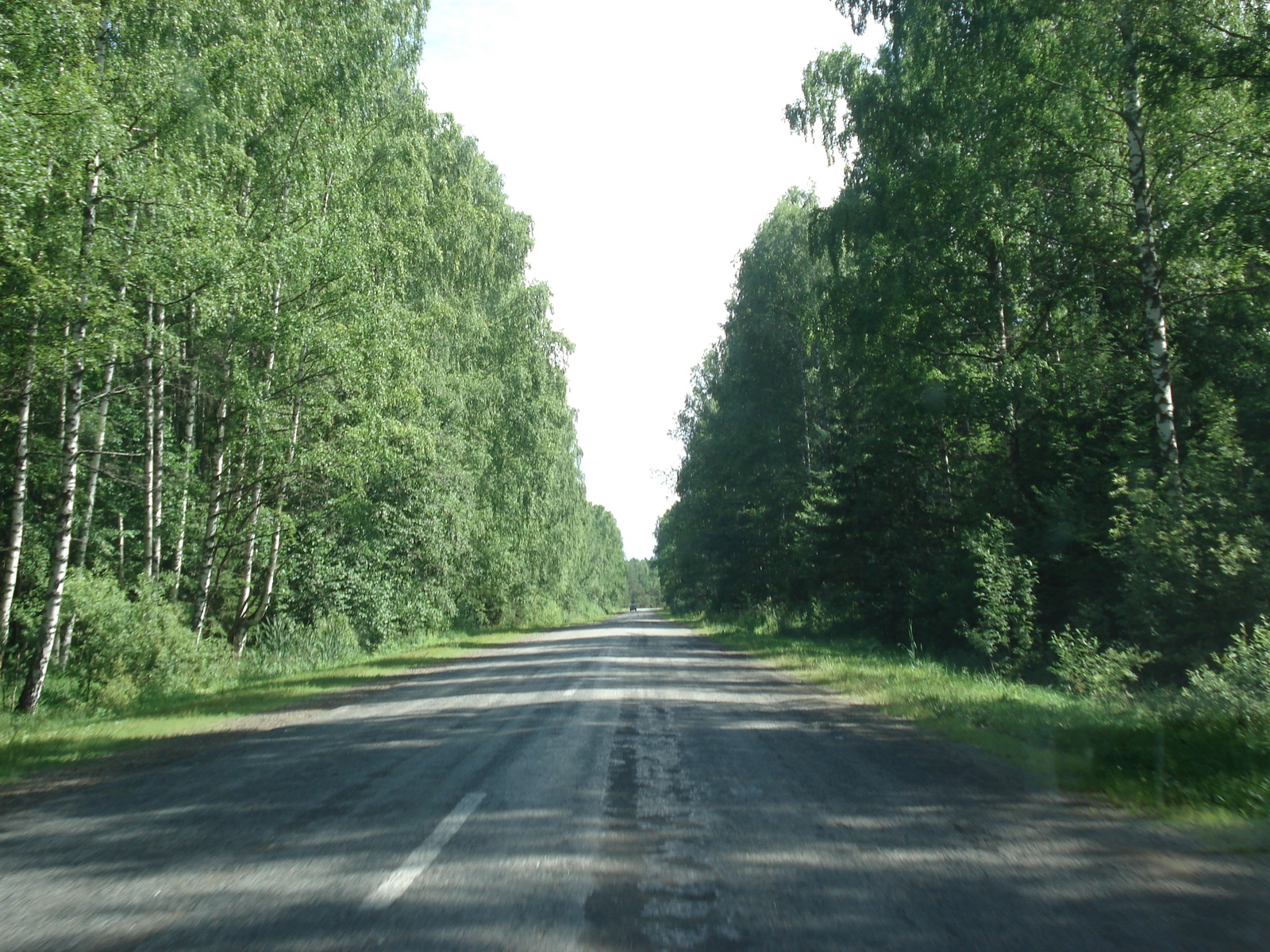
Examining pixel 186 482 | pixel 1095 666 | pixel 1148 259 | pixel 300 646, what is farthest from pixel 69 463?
pixel 1148 259

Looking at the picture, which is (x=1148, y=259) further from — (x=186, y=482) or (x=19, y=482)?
(x=186, y=482)

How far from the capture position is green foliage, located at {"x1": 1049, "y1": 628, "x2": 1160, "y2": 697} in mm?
12211

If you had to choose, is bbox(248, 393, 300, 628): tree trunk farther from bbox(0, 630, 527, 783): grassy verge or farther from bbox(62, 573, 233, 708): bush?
bbox(62, 573, 233, 708): bush

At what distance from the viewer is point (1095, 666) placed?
12656 mm

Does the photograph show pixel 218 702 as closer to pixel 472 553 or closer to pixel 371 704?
pixel 371 704

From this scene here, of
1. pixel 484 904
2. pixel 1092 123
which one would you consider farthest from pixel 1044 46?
pixel 484 904

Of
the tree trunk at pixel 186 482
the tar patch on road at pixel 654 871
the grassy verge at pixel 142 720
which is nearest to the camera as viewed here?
the tar patch on road at pixel 654 871

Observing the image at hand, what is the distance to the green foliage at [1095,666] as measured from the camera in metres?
12.2

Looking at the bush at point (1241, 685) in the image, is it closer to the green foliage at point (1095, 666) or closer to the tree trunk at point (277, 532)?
the green foliage at point (1095, 666)

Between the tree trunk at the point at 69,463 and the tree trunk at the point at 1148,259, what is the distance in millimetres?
15563

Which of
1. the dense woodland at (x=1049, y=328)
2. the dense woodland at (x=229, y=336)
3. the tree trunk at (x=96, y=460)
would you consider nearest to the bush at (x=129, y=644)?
Answer: the dense woodland at (x=229, y=336)

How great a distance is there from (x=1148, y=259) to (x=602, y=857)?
544 inches

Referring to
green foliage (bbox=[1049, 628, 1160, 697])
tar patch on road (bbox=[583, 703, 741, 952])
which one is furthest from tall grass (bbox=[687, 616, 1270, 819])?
tar patch on road (bbox=[583, 703, 741, 952])

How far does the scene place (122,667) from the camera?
47.9 feet
